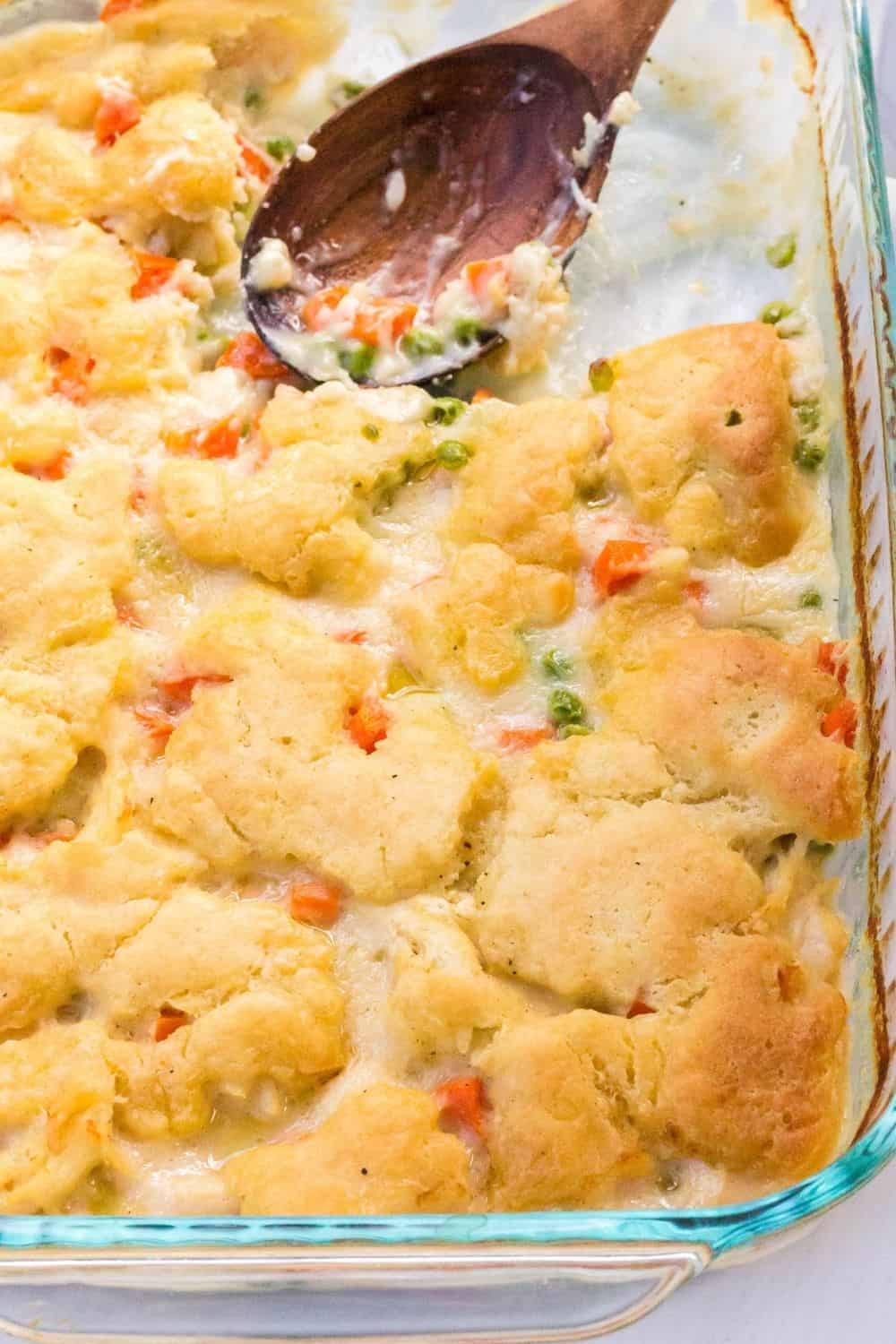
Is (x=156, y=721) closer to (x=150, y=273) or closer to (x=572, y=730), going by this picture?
(x=572, y=730)

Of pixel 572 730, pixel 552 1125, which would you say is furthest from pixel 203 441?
pixel 552 1125

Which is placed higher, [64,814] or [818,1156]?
[64,814]

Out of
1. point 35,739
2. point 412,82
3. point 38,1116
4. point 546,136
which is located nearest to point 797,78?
point 546,136

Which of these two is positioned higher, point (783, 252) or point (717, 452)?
point (783, 252)

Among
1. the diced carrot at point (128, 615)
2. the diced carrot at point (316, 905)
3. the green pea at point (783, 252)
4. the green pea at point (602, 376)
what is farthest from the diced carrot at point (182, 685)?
the green pea at point (783, 252)

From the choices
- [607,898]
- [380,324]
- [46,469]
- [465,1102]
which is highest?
[380,324]

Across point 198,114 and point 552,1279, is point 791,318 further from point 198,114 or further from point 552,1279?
point 552,1279
